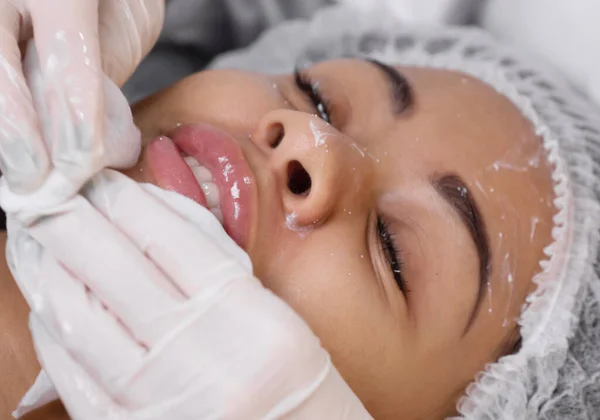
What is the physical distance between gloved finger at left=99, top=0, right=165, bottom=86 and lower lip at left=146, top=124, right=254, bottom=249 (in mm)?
146

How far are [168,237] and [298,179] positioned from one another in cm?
25

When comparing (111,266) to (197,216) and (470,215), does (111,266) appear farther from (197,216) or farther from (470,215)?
(470,215)

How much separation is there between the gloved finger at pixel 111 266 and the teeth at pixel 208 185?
0.49 feet

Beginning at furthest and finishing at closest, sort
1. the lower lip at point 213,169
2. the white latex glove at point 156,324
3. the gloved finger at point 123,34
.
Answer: the gloved finger at point 123,34, the lower lip at point 213,169, the white latex glove at point 156,324

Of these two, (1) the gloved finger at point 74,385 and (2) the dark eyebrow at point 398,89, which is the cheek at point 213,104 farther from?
(1) the gloved finger at point 74,385

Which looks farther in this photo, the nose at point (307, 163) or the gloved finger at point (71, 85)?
the nose at point (307, 163)

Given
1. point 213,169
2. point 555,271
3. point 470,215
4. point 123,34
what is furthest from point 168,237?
point 555,271

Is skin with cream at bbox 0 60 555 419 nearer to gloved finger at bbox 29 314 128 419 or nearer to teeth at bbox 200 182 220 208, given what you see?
teeth at bbox 200 182 220 208

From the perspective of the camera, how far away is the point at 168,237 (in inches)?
30.5

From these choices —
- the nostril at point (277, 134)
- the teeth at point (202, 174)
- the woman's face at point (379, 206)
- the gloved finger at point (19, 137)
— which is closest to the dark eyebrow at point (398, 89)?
the woman's face at point (379, 206)

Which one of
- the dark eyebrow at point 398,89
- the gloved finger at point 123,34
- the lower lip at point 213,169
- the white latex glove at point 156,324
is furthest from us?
the dark eyebrow at point 398,89

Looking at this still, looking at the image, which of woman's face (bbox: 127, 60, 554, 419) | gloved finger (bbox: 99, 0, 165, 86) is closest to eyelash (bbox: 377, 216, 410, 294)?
woman's face (bbox: 127, 60, 554, 419)

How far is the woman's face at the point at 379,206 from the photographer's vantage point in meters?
0.88

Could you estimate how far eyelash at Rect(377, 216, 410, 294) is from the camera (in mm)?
950
